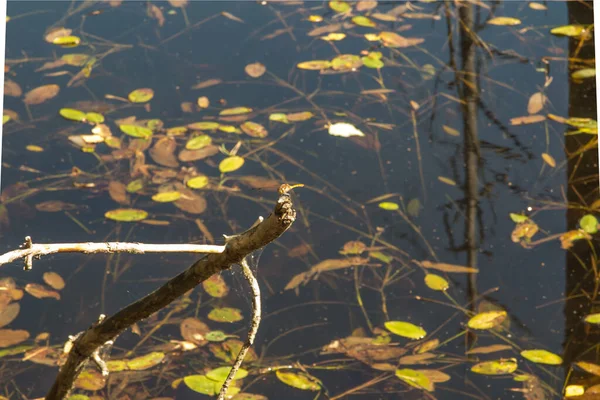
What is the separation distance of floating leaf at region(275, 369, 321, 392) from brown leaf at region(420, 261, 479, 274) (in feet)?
1.56

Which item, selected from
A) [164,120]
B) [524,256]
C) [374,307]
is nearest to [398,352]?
[374,307]

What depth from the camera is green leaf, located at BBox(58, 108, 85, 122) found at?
8.38 feet

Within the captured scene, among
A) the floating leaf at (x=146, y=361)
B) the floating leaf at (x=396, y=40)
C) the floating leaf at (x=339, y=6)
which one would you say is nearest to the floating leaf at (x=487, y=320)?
the floating leaf at (x=146, y=361)

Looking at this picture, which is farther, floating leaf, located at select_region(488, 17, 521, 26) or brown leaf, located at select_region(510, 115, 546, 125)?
floating leaf, located at select_region(488, 17, 521, 26)

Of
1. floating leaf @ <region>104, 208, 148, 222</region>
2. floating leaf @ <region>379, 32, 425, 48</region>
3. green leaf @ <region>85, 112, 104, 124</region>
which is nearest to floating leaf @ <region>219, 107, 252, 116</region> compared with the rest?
green leaf @ <region>85, 112, 104, 124</region>

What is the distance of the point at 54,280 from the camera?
202 centimetres

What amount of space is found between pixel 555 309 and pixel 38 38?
2.04 meters

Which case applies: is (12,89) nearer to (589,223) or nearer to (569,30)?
(589,223)

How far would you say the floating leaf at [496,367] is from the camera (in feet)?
5.82

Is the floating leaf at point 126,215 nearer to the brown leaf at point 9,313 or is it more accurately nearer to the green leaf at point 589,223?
the brown leaf at point 9,313

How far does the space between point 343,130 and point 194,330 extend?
0.90 metres

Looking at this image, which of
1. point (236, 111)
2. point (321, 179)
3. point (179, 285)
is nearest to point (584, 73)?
point (321, 179)

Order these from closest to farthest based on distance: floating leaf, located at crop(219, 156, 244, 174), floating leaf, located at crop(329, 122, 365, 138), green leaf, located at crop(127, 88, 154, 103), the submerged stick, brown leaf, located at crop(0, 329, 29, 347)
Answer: the submerged stick < brown leaf, located at crop(0, 329, 29, 347) < floating leaf, located at crop(219, 156, 244, 174) < floating leaf, located at crop(329, 122, 365, 138) < green leaf, located at crop(127, 88, 154, 103)

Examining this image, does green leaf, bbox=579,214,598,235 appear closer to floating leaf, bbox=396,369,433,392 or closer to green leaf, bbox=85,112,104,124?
floating leaf, bbox=396,369,433,392
